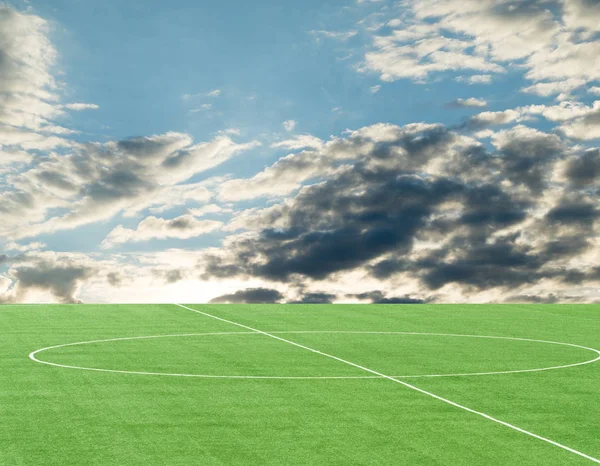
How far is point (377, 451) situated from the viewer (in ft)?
36.2

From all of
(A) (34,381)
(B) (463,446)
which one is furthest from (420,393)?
(A) (34,381)

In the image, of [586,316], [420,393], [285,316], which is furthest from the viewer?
[586,316]

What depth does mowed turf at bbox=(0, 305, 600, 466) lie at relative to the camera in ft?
36.4

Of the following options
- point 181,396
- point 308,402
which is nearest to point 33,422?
point 181,396

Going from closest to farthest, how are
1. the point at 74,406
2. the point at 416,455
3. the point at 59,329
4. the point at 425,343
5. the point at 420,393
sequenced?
the point at 416,455 < the point at 74,406 < the point at 420,393 < the point at 425,343 < the point at 59,329

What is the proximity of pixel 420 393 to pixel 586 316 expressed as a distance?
15116 mm

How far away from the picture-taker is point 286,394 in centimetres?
1435

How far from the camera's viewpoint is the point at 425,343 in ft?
68.5

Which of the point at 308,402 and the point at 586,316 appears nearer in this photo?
the point at 308,402

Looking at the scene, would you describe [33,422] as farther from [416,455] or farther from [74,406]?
[416,455]

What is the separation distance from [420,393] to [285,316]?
457 inches

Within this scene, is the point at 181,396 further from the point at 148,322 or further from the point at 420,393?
the point at 148,322

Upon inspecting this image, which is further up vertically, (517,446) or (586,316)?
(586,316)

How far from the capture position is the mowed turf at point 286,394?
11.1 meters
